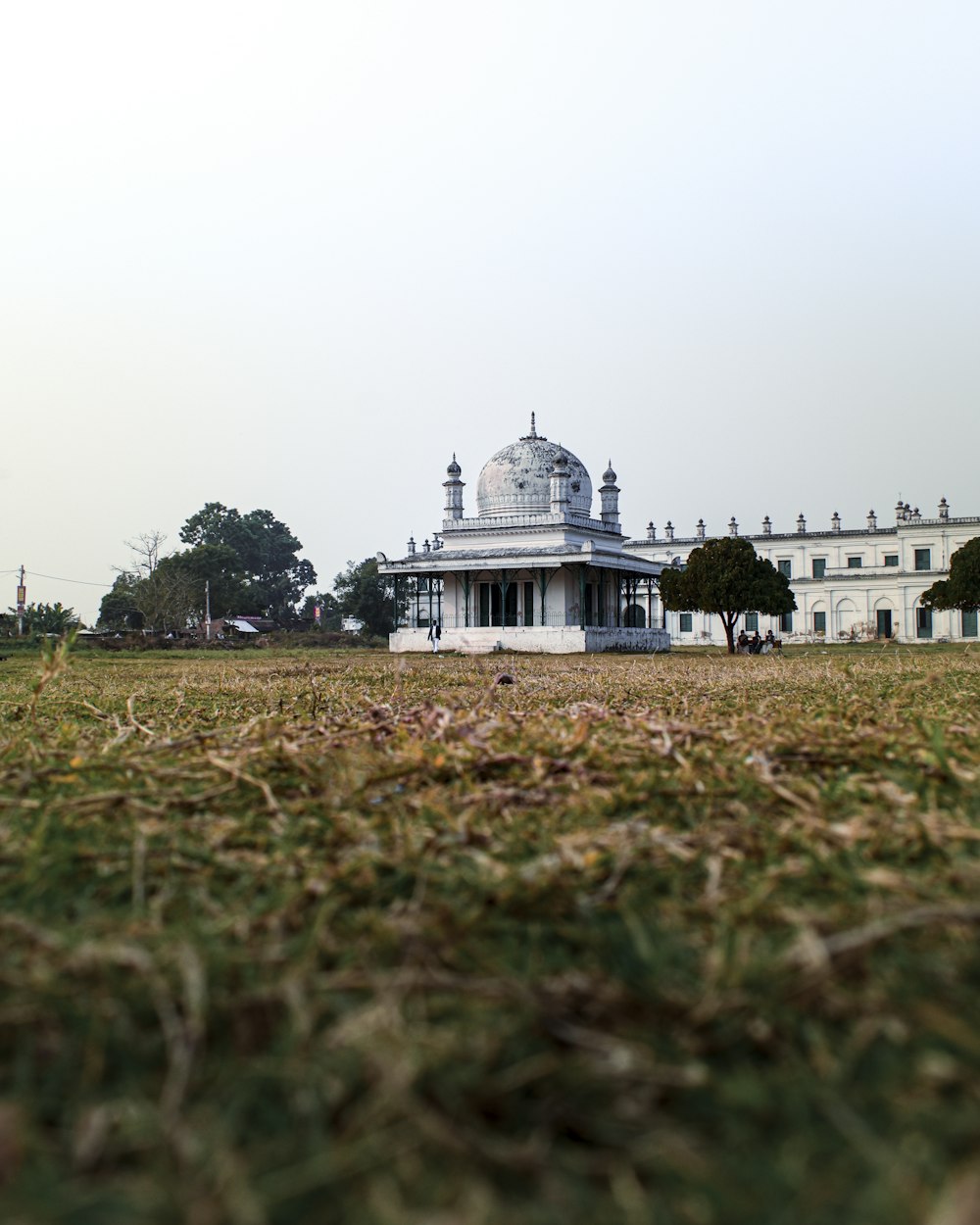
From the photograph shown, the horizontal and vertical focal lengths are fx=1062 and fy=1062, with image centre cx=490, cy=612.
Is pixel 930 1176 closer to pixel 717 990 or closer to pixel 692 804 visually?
pixel 717 990

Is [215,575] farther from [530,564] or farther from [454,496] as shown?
[530,564]

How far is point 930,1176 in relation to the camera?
706mm

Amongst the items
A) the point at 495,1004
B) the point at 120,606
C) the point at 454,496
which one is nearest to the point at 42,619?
the point at 454,496

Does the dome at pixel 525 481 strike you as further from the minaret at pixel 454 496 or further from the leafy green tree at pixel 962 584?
the leafy green tree at pixel 962 584

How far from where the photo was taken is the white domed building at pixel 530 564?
32.0 m

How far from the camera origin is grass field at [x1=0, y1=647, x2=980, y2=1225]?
722 millimetres

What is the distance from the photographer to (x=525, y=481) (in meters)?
38.0

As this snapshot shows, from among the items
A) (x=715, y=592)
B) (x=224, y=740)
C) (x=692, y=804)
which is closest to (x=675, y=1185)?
(x=692, y=804)

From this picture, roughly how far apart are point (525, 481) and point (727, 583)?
10.4 meters

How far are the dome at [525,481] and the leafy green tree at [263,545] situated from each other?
43586 mm

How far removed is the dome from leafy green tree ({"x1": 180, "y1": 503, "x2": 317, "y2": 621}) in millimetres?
43586

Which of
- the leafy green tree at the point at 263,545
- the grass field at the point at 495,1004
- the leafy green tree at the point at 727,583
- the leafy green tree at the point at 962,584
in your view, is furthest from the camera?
the leafy green tree at the point at 263,545

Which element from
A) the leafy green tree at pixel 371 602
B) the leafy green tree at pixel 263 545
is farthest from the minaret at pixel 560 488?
the leafy green tree at pixel 263 545

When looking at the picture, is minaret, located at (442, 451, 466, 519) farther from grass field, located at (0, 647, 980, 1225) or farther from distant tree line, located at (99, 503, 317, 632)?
grass field, located at (0, 647, 980, 1225)
